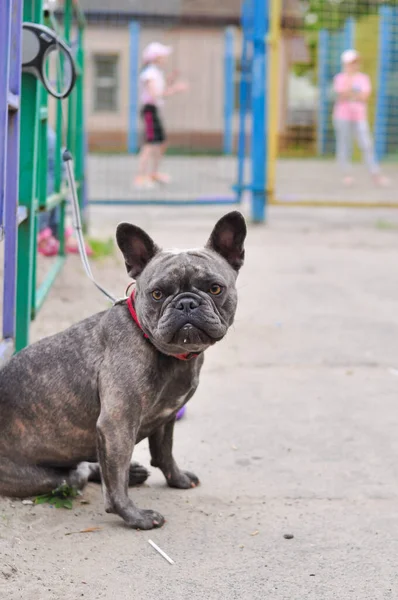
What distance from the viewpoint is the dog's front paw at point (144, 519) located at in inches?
122

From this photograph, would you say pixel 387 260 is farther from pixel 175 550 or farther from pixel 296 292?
pixel 175 550

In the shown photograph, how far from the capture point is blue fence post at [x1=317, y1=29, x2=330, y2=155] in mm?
21812

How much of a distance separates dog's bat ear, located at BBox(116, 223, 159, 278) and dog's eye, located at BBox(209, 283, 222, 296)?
308 millimetres

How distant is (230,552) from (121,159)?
1383 centimetres

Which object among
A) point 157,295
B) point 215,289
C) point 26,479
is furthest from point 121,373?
point 26,479

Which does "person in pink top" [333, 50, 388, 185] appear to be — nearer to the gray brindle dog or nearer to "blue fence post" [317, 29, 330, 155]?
"blue fence post" [317, 29, 330, 155]

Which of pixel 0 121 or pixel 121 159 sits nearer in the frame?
pixel 0 121

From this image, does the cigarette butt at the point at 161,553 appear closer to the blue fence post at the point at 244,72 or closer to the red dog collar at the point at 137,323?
the red dog collar at the point at 137,323

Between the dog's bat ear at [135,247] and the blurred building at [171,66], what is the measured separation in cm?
1347

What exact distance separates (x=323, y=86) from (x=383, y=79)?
6.19 feet

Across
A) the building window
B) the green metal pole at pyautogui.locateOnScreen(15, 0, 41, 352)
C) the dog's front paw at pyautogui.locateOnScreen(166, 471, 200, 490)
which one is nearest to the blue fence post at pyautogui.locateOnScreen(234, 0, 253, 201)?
the green metal pole at pyautogui.locateOnScreen(15, 0, 41, 352)

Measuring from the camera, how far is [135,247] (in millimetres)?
3168

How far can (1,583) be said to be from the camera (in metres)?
2.68

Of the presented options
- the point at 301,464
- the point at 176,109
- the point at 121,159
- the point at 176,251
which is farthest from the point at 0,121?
the point at 176,109
